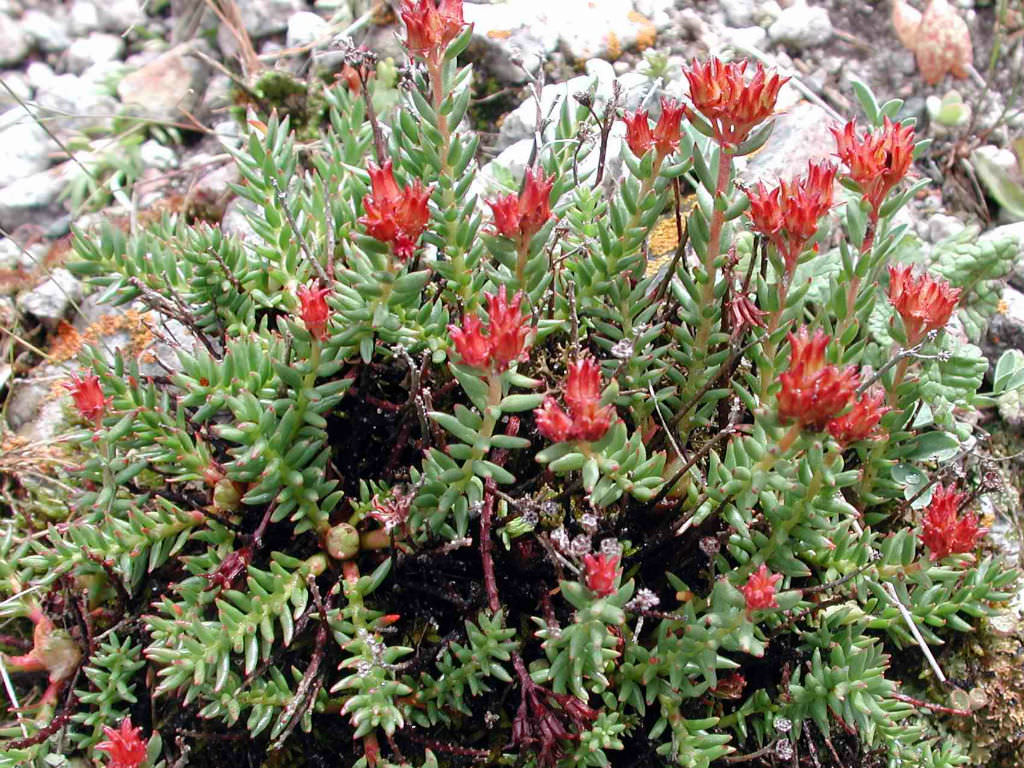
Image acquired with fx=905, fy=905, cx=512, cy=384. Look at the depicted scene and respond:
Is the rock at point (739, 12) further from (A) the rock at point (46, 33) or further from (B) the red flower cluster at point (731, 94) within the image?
(A) the rock at point (46, 33)

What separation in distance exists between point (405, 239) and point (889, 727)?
192cm

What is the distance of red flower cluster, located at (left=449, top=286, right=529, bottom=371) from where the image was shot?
2113 millimetres

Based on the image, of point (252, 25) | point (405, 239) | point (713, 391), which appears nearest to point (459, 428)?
point (405, 239)

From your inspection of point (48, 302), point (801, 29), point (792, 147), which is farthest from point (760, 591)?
point (801, 29)

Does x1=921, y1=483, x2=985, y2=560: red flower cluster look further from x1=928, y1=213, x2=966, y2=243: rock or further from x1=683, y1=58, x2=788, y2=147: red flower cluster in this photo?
x1=928, y1=213, x2=966, y2=243: rock

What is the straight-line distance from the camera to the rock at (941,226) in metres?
3.96

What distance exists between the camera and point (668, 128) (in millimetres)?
2529

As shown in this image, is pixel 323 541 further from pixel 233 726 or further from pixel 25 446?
pixel 25 446

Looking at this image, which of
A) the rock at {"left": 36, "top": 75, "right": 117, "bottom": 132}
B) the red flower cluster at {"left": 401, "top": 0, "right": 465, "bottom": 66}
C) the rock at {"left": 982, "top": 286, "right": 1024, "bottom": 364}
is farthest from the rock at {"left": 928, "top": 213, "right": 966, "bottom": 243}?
the rock at {"left": 36, "top": 75, "right": 117, "bottom": 132}

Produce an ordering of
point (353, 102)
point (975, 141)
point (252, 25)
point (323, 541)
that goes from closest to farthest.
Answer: point (323, 541) < point (353, 102) < point (975, 141) < point (252, 25)

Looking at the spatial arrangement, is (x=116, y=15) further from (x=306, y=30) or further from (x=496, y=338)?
(x=496, y=338)

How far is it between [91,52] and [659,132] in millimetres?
4339

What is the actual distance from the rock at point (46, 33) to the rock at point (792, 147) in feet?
14.2

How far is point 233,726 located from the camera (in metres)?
2.78
